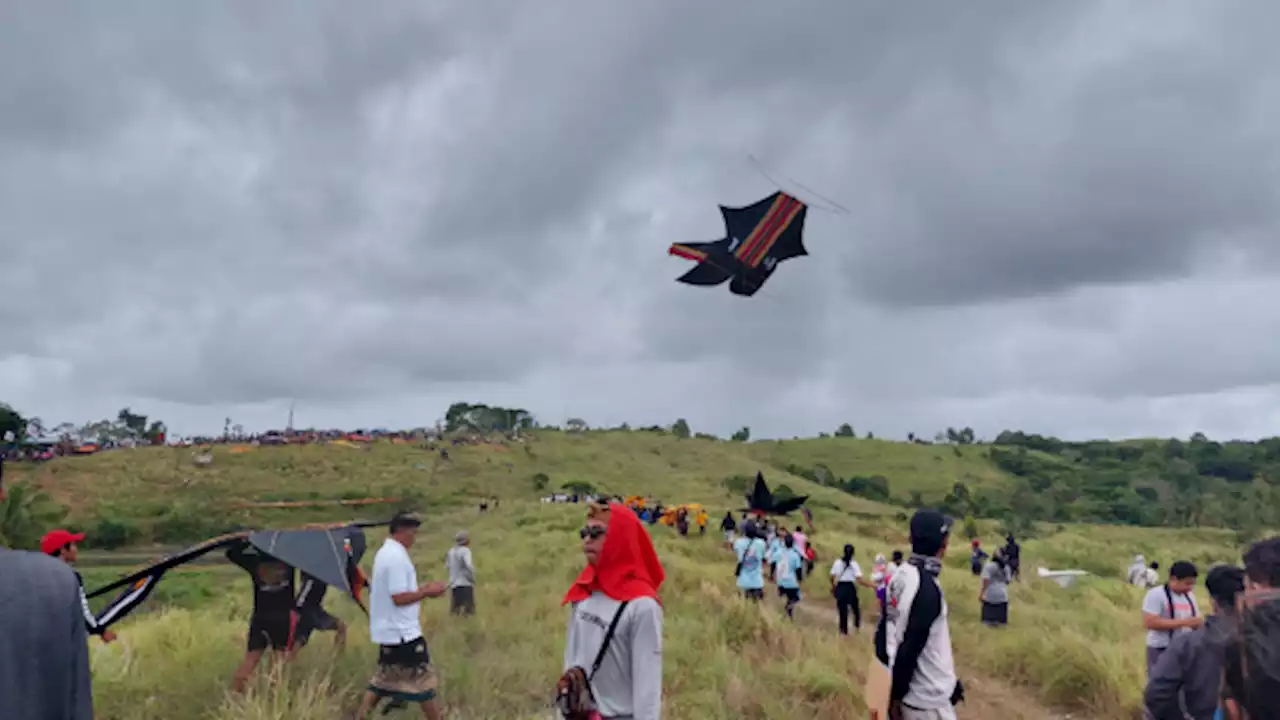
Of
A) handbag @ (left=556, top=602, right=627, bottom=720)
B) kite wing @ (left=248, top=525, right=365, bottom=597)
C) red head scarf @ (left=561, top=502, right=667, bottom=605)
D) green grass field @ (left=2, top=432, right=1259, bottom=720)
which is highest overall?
red head scarf @ (left=561, top=502, right=667, bottom=605)

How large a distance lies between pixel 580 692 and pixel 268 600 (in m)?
4.08

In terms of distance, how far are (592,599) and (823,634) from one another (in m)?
8.15

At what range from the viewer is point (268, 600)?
644 centimetres

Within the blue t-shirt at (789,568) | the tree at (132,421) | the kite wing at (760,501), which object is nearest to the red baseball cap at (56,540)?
the blue t-shirt at (789,568)

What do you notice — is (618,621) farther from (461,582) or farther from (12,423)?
(12,423)

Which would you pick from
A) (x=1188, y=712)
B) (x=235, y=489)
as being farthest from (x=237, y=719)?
(x=235, y=489)

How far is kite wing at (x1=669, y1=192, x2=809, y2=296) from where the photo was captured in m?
10.9

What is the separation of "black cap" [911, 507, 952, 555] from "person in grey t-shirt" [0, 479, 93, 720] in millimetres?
3388

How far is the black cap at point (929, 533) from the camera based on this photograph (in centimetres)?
415

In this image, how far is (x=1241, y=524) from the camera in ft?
162

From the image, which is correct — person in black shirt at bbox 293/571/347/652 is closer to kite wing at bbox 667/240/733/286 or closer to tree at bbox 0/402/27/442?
kite wing at bbox 667/240/733/286

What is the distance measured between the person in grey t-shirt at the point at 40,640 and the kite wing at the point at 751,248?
29.2ft

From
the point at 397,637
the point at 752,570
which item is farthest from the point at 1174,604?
the point at 752,570

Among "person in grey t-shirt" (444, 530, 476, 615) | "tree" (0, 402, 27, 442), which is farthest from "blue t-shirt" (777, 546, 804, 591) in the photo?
"tree" (0, 402, 27, 442)
